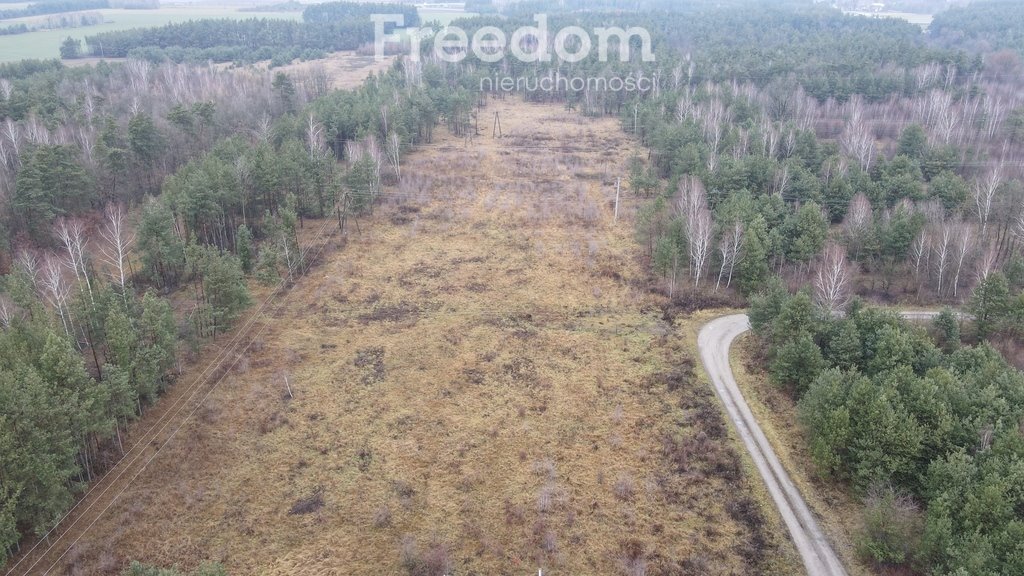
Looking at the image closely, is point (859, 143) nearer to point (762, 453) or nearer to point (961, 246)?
point (961, 246)

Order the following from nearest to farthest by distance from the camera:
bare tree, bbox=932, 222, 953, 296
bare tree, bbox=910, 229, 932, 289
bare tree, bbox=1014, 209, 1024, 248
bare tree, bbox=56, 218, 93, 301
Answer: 1. bare tree, bbox=56, 218, 93, 301
2. bare tree, bbox=932, 222, 953, 296
3. bare tree, bbox=910, 229, 932, 289
4. bare tree, bbox=1014, 209, 1024, 248

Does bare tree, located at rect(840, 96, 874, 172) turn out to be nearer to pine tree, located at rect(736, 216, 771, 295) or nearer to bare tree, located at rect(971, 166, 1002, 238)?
bare tree, located at rect(971, 166, 1002, 238)

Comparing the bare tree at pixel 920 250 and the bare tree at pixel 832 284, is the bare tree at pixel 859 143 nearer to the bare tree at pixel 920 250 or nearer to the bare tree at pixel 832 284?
the bare tree at pixel 920 250

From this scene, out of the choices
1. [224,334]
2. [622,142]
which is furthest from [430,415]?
[622,142]

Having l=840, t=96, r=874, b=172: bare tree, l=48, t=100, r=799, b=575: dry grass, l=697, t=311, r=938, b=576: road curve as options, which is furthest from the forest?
l=48, t=100, r=799, b=575: dry grass

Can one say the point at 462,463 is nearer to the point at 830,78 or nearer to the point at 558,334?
the point at 558,334

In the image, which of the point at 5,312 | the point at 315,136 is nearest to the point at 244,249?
the point at 5,312

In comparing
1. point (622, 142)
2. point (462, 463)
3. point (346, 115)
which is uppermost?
point (346, 115)
